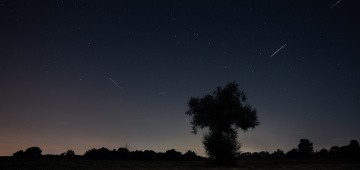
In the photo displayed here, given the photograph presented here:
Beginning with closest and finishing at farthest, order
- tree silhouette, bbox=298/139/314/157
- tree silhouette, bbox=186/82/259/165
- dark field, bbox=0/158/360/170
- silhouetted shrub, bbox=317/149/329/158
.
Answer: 1. dark field, bbox=0/158/360/170
2. tree silhouette, bbox=186/82/259/165
3. silhouetted shrub, bbox=317/149/329/158
4. tree silhouette, bbox=298/139/314/157

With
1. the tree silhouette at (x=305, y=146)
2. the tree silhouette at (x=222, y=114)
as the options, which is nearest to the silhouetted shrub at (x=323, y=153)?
the tree silhouette at (x=305, y=146)

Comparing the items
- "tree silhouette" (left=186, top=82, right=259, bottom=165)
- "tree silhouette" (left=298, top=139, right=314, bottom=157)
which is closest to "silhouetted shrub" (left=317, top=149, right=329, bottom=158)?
"tree silhouette" (left=298, top=139, right=314, bottom=157)

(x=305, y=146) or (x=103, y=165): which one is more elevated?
(x=305, y=146)

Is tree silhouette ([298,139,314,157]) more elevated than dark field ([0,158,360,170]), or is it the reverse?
tree silhouette ([298,139,314,157])

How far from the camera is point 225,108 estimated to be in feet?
153

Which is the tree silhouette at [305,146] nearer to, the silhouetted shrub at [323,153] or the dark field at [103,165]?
the silhouetted shrub at [323,153]

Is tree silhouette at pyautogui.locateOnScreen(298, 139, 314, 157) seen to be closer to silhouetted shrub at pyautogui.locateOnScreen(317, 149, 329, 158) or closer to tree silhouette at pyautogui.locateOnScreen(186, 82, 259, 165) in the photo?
silhouetted shrub at pyautogui.locateOnScreen(317, 149, 329, 158)

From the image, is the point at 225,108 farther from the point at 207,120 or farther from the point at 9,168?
the point at 9,168

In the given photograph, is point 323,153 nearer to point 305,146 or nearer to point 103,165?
point 305,146

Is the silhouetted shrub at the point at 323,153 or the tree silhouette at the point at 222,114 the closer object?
the tree silhouette at the point at 222,114

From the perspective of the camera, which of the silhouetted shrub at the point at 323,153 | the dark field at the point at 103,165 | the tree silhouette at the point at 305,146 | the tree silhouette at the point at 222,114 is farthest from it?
the tree silhouette at the point at 305,146

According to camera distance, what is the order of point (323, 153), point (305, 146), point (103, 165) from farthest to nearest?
point (305, 146), point (323, 153), point (103, 165)

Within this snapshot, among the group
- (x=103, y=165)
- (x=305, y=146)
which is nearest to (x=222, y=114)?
(x=103, y=165)

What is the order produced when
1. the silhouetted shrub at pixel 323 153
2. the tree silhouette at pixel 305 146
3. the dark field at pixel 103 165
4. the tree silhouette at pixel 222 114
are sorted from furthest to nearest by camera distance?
the tree silhouette at pixel 305 146, the silhouetted shrub at pixel 323 153, the tree silhouette at pixel 222 114, the dark field at pixel 103 165
